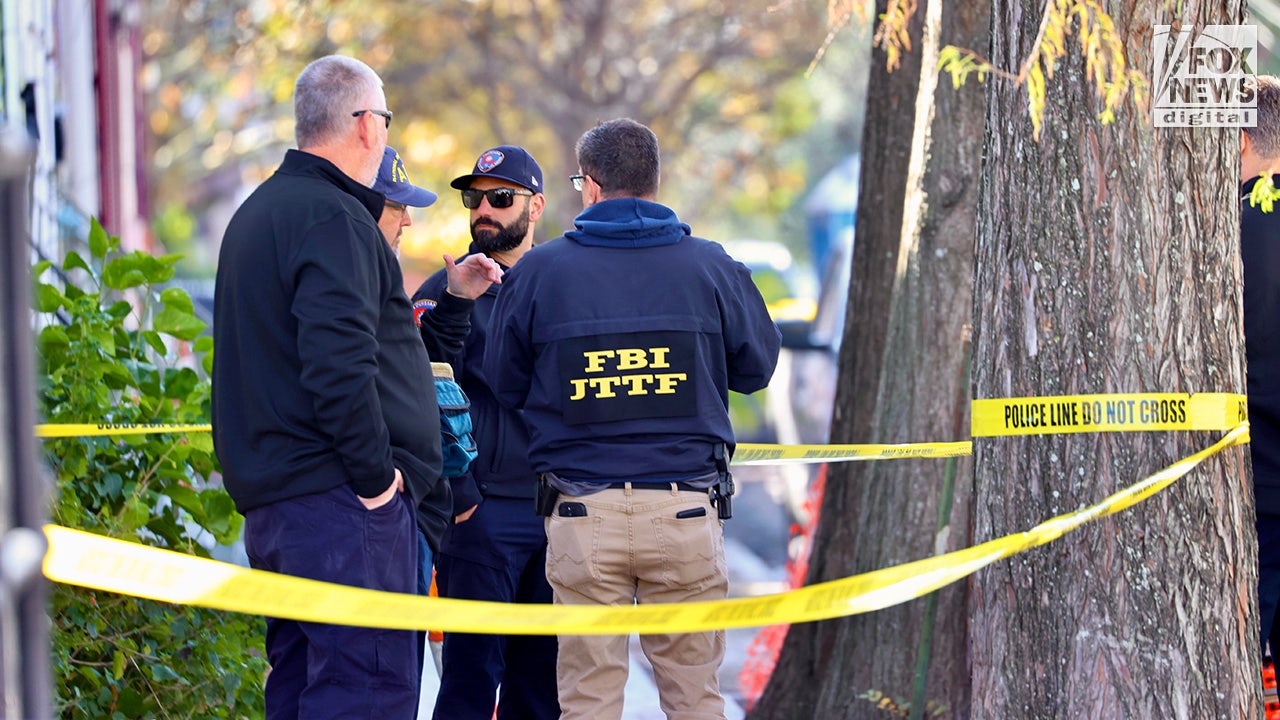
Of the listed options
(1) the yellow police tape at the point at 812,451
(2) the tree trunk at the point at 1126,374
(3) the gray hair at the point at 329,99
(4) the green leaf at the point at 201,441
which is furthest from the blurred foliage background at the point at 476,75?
(2) the tree trunk at the point at 1126,374

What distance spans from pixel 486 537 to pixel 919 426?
198 cm

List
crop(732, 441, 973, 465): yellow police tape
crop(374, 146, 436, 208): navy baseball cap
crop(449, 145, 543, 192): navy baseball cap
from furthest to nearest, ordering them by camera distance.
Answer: crop(732, 441, 973, 465): yellow police tape
crop(449, 145, 543, 192): navy baseball cap
crop(374, 146, 436, 208): navy baseball cap

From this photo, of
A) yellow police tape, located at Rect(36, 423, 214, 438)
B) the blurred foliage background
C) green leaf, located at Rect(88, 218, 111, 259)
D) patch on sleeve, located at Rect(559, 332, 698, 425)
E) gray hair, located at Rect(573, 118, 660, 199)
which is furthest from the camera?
the blurred foliage background

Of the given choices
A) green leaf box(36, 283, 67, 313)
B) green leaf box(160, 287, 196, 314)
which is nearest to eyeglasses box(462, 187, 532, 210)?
green leaf box(160, 287, 196, 314)

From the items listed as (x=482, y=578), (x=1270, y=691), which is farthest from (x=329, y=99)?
(x=1270, y=691)

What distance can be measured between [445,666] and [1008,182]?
2312 mm

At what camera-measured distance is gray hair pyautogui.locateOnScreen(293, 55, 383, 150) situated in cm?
343

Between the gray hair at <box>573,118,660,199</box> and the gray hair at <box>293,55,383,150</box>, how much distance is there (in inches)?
27.6

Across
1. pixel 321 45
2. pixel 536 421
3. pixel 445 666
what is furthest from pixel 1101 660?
pixel 321 45

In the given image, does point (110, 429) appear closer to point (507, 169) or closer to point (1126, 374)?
point (507, 169)

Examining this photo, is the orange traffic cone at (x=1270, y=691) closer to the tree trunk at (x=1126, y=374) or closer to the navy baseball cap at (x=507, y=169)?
the tree trunk at (x=1126, y=374)

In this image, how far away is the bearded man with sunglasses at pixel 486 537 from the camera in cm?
435

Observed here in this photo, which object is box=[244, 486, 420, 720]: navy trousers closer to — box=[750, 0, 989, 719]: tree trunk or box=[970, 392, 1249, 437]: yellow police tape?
box=[970, 392, 1249, 437]: yellow police tape

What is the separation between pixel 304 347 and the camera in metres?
3.16
